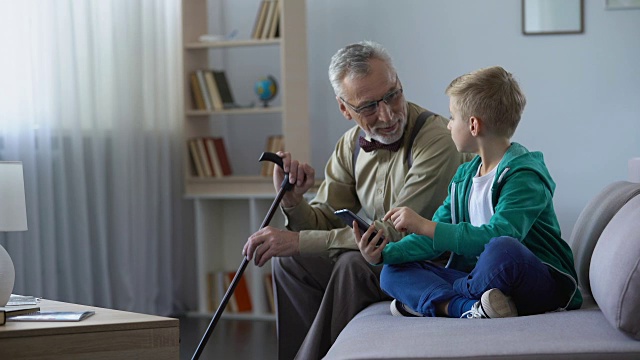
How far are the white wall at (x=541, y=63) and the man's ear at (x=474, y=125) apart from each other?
2698 millimetres

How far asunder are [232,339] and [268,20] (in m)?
1.63

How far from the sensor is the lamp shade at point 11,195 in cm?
279

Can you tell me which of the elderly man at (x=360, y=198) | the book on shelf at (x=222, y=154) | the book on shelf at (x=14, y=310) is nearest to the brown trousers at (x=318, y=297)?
→ the elderly man at (x=360, y=198)

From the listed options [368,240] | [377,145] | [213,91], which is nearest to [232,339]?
[213,91]

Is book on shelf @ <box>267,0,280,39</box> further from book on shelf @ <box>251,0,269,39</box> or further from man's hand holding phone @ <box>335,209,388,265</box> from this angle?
man's hand holding phone @ <box>335,209,388,265</box>

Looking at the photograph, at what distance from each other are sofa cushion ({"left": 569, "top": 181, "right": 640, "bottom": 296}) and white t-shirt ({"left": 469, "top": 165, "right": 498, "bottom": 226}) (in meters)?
0.28

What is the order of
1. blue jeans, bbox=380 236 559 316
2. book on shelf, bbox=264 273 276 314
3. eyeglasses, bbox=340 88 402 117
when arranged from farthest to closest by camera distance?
book on shelf, bbox=264 273 276 314 < eyeglasses, bbox=340 88 402 117 < blue jeans, bbox=380 236 559 316

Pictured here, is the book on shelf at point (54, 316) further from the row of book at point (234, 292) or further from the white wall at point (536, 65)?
the white wall at point (536, 65)

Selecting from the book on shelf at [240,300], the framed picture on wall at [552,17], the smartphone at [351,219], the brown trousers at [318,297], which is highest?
the framed picture on wall at [552,17]

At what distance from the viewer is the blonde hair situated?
2.39 metres

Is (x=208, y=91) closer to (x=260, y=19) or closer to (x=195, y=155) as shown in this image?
(x=195, y=155)

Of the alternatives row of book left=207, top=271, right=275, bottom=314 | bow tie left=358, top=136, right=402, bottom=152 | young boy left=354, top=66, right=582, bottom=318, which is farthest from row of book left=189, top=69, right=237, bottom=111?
young boy left=354, top=66, right=582, bottom=318

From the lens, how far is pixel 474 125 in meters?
2.40

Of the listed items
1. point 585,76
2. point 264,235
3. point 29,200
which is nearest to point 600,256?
point 264,235
